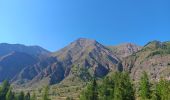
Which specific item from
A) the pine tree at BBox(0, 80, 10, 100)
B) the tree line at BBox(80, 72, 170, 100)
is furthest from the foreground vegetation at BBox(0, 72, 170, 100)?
the pine tree at BBox(0, 80, 10, 100)

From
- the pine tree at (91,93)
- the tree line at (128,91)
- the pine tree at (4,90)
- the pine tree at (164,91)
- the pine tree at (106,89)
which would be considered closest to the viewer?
the pine tree at (164,91)

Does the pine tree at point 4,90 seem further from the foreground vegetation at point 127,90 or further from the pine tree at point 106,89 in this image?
the pine tree at point 106,89

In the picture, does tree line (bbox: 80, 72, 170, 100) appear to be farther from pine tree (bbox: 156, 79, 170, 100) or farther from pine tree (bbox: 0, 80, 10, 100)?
pine tree (bbox: 0, 80, 10, 100)

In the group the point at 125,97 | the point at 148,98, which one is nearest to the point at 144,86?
the point at 148,98

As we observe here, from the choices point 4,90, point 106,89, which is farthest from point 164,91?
point 4,90

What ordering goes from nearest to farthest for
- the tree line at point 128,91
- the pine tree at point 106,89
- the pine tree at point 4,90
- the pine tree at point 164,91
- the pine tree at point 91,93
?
the pine tree at point 164,91
the tree line at point 128,91
the pine tree at point 91,93
the pine tree at point 106,89
the pine tree at point 4,90

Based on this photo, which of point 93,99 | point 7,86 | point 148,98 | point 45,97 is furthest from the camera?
point 7,86

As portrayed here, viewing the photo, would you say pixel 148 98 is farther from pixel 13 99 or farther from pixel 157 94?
pixel 13 99

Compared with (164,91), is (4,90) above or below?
above

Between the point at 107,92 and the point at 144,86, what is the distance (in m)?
22.9

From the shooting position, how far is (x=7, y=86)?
147 metres

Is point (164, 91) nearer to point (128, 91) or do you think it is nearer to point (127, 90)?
point (128, 91)

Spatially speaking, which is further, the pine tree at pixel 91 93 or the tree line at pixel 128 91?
the pine tree at pixel 91 93

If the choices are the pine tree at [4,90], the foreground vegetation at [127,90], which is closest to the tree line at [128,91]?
the foreground vegetation at [127,90]
